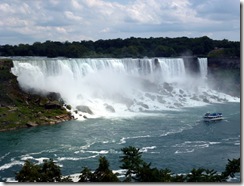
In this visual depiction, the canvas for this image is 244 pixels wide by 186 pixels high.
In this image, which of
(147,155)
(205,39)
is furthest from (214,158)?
(205,39)

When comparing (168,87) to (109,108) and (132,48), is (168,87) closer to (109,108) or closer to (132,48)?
(109,108)

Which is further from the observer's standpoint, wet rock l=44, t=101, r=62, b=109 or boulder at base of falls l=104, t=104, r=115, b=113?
boulder at base of falls l=104, t=104, r=115, b=113

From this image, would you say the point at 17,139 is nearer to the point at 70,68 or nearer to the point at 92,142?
the point at 92,142

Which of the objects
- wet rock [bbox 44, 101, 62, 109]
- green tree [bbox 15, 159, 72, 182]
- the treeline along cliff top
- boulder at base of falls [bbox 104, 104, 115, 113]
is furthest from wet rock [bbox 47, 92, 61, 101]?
green tree [bbox 15, 159, 72, 182]

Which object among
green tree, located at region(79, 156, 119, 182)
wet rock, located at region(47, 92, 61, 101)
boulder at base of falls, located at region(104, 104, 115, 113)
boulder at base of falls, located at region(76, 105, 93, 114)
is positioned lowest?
boulder at base of falls, located at region(104, 104, 115, 113)

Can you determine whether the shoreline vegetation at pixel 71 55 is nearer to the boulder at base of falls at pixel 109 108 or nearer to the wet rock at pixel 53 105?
the wet rock at pixel 53 105

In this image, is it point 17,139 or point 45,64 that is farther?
point 45,64

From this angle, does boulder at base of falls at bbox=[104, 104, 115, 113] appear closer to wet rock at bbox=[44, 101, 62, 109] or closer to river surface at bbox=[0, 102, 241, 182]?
river surface at bbox=[0, 102, 241, 182]

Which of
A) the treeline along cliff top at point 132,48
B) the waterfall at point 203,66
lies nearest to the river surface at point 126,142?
the waterfall at point 203,66
